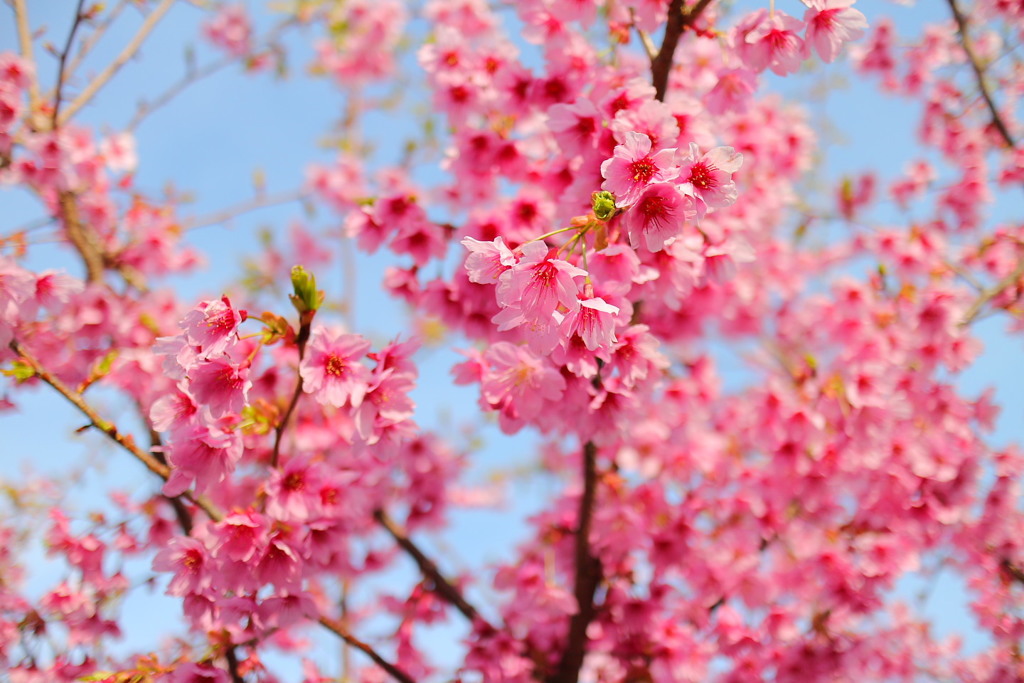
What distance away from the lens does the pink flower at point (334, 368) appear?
2.18 m

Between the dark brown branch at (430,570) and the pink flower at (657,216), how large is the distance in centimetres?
251

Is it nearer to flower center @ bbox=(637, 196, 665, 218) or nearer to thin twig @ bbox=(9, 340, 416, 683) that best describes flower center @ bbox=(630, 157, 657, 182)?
flower center @ bbox=(637, 196, 665, 218)

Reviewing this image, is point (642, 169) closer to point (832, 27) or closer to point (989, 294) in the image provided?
point (832, 27)

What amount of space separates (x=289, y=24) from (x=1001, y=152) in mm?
6149

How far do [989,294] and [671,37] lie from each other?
10.0 ft

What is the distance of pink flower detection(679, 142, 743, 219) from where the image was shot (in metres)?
1.76

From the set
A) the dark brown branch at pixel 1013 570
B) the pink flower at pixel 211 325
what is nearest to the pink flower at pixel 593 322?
the pink flower at pixel 211 325

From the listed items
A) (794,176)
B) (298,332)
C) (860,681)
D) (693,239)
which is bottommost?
(860,681)

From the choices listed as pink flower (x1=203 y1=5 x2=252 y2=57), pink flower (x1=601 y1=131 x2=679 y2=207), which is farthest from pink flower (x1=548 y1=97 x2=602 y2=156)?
pink flower (x1=203 y1=5 x2=252 y2=57)

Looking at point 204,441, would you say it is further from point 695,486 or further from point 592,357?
point 695,486

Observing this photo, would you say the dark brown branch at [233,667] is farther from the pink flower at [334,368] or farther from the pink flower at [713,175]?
the pink flower at [713,175]

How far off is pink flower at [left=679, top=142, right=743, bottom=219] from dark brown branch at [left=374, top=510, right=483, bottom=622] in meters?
2.65

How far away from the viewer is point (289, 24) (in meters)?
5.76

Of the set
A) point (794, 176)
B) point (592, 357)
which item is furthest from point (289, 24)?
point (592, 357)
